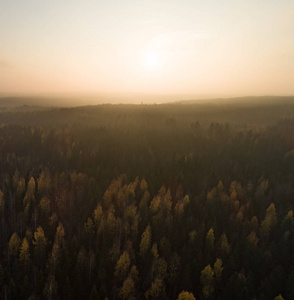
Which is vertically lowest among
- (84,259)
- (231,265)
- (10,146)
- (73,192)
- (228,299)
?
(228,299)

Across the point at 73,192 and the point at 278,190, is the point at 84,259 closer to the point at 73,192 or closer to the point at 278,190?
the point at 73,192

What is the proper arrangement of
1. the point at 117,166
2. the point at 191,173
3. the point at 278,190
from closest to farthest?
the point at 278,190 → the point at 191,173 → the point at 117,166

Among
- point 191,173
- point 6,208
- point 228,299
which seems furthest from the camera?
point 191,173

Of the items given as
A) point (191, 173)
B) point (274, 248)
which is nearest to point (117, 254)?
point (274, 248)

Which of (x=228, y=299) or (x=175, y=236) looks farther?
(x=175, y=236)

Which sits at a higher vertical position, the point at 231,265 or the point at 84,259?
the point at 84,259

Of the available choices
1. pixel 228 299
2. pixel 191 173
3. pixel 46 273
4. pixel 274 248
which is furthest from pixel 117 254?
pixel 191 173

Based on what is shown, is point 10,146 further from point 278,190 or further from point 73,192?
point 278,190
